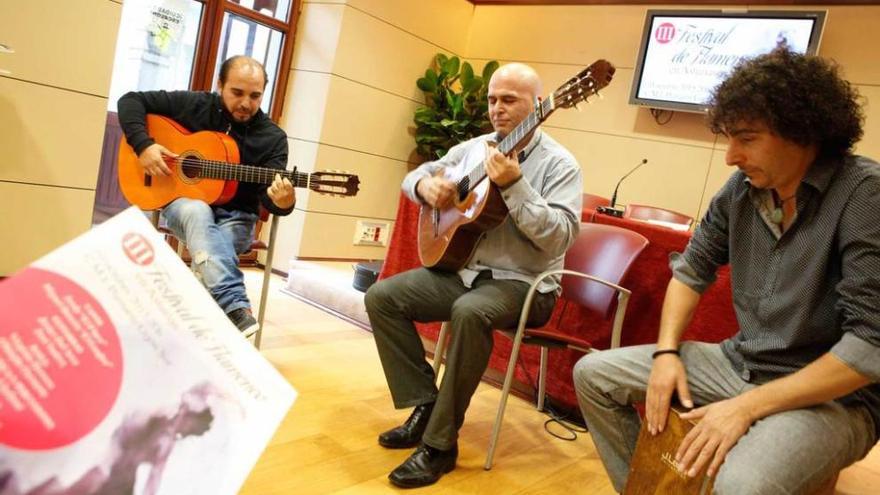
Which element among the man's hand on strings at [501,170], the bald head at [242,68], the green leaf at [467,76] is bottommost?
the man's hand on strings at [501,170]

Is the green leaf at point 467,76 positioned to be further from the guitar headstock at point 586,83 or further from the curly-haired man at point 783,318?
the curly-haired man at point 783,318

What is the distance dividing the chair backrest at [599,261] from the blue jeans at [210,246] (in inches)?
47.9

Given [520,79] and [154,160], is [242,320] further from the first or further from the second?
[520,79]

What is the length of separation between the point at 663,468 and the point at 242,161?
1.91 metres

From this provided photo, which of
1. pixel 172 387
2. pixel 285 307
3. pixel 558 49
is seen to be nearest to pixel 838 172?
pixel 172 387

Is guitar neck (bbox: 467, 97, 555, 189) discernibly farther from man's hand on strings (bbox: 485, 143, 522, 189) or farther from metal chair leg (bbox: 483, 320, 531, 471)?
metal chair leg (bbox: 483, 320, 531, 471)

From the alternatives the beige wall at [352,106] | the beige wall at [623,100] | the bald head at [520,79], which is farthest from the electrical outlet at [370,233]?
the bald head at [520,79]

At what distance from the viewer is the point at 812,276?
129 centimetres

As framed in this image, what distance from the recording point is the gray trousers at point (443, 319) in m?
1.85

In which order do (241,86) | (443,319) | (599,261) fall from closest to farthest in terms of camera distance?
1. (443,319)
2. (599,261)
3. (241,86)

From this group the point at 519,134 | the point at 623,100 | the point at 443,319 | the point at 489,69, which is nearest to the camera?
the point at 519,134

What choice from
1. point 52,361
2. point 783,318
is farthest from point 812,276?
point 52,361

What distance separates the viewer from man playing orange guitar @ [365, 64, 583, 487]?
1845 mm

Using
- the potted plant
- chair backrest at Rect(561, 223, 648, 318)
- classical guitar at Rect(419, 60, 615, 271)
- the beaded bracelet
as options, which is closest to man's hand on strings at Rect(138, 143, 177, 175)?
classical guitar at Rect(419, 60, 615, 271)
